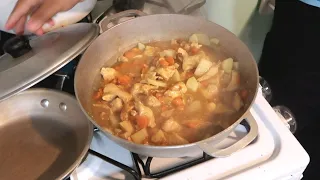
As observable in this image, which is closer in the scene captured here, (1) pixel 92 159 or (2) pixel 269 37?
(1) pixel 92 159

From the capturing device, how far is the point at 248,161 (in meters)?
0.70

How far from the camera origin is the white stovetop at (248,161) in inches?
26.9

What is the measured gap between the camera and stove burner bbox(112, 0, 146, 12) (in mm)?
995

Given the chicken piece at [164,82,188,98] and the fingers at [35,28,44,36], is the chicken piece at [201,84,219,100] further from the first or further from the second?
the fingers at [35,28,44,36]

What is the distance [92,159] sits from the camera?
736mm

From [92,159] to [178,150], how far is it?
0.20 m

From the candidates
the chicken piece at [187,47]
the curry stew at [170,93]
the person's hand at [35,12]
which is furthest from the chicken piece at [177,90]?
the person's hand at [35,12]

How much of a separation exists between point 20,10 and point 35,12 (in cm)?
3

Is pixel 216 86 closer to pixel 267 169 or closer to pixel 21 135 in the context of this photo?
pixel 267 169

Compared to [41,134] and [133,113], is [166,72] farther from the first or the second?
[41,134]

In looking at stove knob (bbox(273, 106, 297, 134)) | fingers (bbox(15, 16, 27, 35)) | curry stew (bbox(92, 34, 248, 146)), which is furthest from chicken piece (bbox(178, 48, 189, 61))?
fingers (bbox(15, 16, 27, 35))

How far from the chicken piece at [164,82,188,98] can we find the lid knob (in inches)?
10.5

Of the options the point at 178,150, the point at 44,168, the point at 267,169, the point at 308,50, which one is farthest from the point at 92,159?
the point at 308,50

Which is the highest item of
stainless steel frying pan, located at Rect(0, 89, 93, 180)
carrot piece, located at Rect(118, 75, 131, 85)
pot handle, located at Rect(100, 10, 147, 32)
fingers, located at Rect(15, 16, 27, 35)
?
fingers, located at Rect(15, 16, 27, 35)
